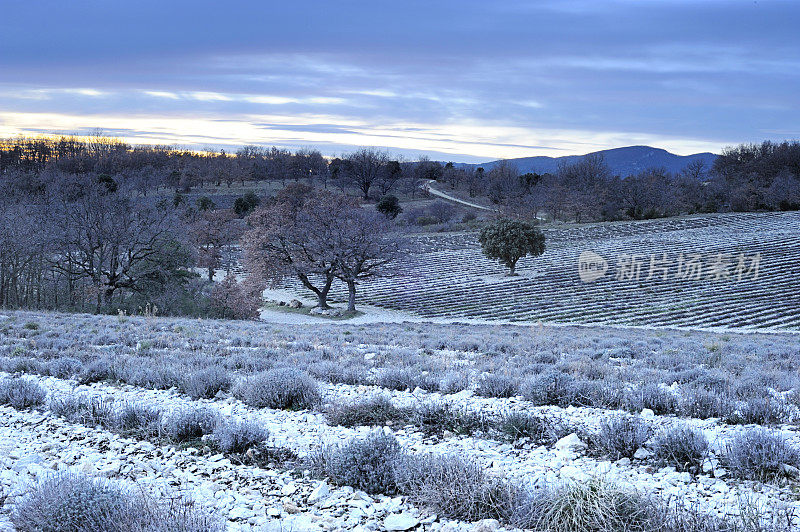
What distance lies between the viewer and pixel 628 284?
45.1 m

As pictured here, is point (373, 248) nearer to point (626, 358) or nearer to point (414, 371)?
point (626, 358)

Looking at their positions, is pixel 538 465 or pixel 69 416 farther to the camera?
pixel 69 416

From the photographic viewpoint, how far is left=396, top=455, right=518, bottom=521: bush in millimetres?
4398

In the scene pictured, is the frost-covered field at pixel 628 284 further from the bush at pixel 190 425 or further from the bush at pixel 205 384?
the bush at pixel 190 425

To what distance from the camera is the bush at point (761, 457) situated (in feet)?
15.9

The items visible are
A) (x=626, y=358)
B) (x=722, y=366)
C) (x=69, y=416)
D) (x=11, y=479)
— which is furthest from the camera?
(x=626, y=358)

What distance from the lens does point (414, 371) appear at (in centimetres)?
930

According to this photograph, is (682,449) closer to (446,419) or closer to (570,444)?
(570,444)

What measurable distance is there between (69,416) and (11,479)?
171cm

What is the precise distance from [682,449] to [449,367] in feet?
16.8

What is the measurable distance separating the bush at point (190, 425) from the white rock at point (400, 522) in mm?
2664

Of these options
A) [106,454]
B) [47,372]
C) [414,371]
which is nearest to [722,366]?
[414,371]

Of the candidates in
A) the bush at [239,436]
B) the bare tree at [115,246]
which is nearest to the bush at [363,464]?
the bush at [239,436]

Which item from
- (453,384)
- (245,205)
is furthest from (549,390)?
(245,205)
